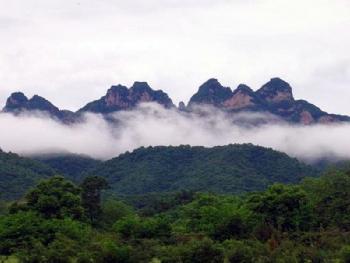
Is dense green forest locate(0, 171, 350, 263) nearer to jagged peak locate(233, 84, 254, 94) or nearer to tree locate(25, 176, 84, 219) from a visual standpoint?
tree locate(25, 176, 84, 219)

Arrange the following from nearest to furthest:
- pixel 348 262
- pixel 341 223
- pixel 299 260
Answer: pixel 348 262 → pixel 299 260 → pixel 341 223

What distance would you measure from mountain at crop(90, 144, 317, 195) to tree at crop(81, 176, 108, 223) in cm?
5054

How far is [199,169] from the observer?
115688 millimetres

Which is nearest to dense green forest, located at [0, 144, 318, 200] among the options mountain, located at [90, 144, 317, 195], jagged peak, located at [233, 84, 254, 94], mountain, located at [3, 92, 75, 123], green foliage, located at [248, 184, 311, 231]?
mountain, located at [90, 144, 317, 195]

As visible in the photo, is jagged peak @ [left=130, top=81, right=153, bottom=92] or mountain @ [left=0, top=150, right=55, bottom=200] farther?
jagged peak @ [left=130, top=81, right=153, bottom=92]

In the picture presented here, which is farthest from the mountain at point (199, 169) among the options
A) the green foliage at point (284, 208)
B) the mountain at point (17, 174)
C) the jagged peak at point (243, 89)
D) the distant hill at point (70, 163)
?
the green foliage at point (284, 208)

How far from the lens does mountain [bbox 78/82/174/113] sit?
174 metres

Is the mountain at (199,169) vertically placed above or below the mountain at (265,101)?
below

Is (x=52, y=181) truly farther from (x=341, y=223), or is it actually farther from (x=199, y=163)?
(x=199, y=163)

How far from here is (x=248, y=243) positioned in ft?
118

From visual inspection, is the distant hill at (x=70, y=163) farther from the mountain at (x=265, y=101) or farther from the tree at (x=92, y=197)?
the tree at (x=92, y=197)

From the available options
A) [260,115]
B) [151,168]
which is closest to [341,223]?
[151,168]

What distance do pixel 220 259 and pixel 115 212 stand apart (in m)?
23.6

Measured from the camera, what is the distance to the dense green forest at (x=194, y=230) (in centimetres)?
3266
